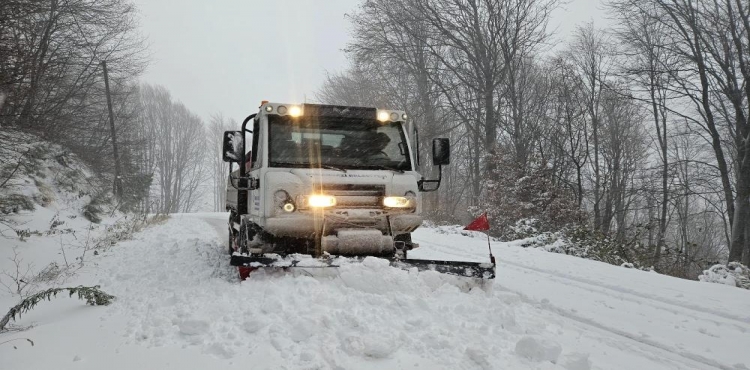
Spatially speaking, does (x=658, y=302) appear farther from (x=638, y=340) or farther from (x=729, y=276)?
(x=729, y=276)

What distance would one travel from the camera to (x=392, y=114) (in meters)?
5.57

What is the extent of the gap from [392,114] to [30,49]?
630 centimetres

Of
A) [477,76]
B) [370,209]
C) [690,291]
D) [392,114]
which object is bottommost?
[690,291]

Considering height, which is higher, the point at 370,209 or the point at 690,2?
the point at 690,2

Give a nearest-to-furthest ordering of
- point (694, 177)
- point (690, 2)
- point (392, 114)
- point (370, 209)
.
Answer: point (370, 209) < point (392, 114) < point (690, 2) < point (694, 177)

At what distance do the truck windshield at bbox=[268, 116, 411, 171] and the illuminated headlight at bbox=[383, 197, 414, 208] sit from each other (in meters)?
0.50

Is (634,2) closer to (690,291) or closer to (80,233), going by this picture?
(690,291)

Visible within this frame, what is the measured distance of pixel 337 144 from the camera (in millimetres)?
5367

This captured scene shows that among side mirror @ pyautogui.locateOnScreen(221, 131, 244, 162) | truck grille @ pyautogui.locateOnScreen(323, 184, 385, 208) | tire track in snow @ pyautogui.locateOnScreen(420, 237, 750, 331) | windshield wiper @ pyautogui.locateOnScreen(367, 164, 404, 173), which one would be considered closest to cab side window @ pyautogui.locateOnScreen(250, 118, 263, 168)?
side mirror @ pyautogui.locateOnScreen(221, 131, 244, 162)

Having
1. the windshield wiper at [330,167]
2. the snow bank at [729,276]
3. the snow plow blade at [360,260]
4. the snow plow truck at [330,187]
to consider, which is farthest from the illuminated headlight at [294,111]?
the snow bank at [729,276]

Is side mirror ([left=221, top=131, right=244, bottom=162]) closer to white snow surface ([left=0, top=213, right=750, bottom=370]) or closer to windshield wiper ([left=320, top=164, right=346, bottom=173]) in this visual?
windshield wiper ([left=320, top=164, right=346, bottom=173])

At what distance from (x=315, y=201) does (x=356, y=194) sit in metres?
0.50

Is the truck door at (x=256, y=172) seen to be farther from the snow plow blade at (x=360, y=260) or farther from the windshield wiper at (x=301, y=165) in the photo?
the snow plow blade at (x=360, y=260)

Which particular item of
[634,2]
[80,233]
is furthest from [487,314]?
[634,2]
